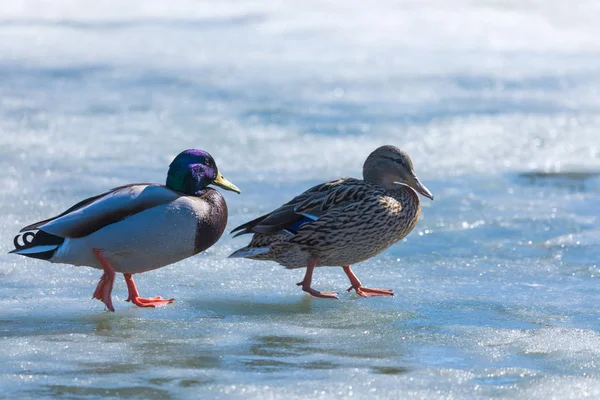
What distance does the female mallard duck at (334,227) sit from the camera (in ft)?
16.5

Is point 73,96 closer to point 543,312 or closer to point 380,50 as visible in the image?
point 380,50

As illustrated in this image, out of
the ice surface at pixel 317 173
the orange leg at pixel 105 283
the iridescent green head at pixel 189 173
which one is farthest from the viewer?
the iridescent green head at pixel 189 173

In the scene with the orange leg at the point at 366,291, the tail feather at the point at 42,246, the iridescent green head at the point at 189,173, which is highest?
the iridescent green head at the point at 189,173

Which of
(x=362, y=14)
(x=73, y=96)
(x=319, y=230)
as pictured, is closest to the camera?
(x=319, y=230)

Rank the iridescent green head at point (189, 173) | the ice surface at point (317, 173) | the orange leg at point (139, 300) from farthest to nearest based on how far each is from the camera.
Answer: the iridescent green head at point (189, 173)
the orange leg at point (139, 300)
the ice surface at point (317, 173)

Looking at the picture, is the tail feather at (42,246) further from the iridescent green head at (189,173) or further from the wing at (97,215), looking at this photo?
the iridescent green head at (189,173)

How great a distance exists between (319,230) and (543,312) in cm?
111

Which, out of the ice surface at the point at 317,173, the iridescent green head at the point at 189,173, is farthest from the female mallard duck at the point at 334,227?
the iridescent green head at the point at 189,173

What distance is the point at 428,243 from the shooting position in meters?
6.09

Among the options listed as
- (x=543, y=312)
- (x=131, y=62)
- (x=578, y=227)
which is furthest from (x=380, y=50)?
(x=543, y=312)

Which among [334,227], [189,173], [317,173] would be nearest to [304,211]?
[334,227]

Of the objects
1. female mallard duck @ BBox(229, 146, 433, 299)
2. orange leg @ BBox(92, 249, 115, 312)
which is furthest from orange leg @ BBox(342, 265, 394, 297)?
orange leg @ BBox(92, 249, 115, 312)

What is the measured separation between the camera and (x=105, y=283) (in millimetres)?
4637

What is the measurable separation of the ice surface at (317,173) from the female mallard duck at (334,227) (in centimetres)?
20
